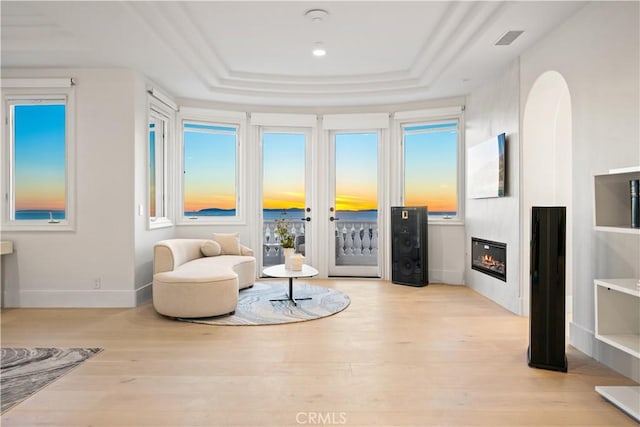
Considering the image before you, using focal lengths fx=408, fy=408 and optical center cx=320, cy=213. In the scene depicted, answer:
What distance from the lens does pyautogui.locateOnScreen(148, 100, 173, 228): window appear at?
527cm

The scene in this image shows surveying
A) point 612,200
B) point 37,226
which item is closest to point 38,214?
point 37,226

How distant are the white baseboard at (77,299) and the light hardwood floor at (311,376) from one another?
0.36 meters

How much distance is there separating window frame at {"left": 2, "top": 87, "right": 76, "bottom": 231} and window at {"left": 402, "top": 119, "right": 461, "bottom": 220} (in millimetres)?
4433

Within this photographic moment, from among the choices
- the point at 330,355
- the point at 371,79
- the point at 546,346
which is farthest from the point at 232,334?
the point at 371,79

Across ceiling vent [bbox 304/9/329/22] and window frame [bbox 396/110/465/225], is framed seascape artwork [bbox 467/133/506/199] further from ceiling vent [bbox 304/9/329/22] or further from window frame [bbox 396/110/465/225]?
ceiling vent [bbox 304/9/329/22]

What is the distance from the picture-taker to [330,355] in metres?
3.06

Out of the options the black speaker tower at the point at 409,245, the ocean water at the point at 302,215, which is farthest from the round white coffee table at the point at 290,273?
the ocean water at the point at 302,215

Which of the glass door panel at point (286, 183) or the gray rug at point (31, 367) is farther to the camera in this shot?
the glass door panel at point (286, 183)

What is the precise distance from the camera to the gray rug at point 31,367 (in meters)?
2.48

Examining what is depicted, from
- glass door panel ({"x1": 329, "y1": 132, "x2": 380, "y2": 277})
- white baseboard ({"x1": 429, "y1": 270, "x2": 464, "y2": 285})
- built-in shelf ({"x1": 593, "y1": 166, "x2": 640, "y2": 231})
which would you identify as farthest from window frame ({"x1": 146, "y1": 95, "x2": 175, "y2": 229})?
built-in shelf ({"x1": 593, "y1": 166, "x2": 640, "y2": 231})

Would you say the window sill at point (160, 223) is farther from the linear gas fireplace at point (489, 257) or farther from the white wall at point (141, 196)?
the linear gas fireplace at point (489, 257)

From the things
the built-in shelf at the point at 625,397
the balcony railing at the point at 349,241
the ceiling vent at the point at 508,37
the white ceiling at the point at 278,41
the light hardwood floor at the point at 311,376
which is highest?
the white ceiling at the point at 278,41

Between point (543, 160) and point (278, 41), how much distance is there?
2999mm

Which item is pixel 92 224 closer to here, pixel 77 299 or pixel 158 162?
pixel 77 299
